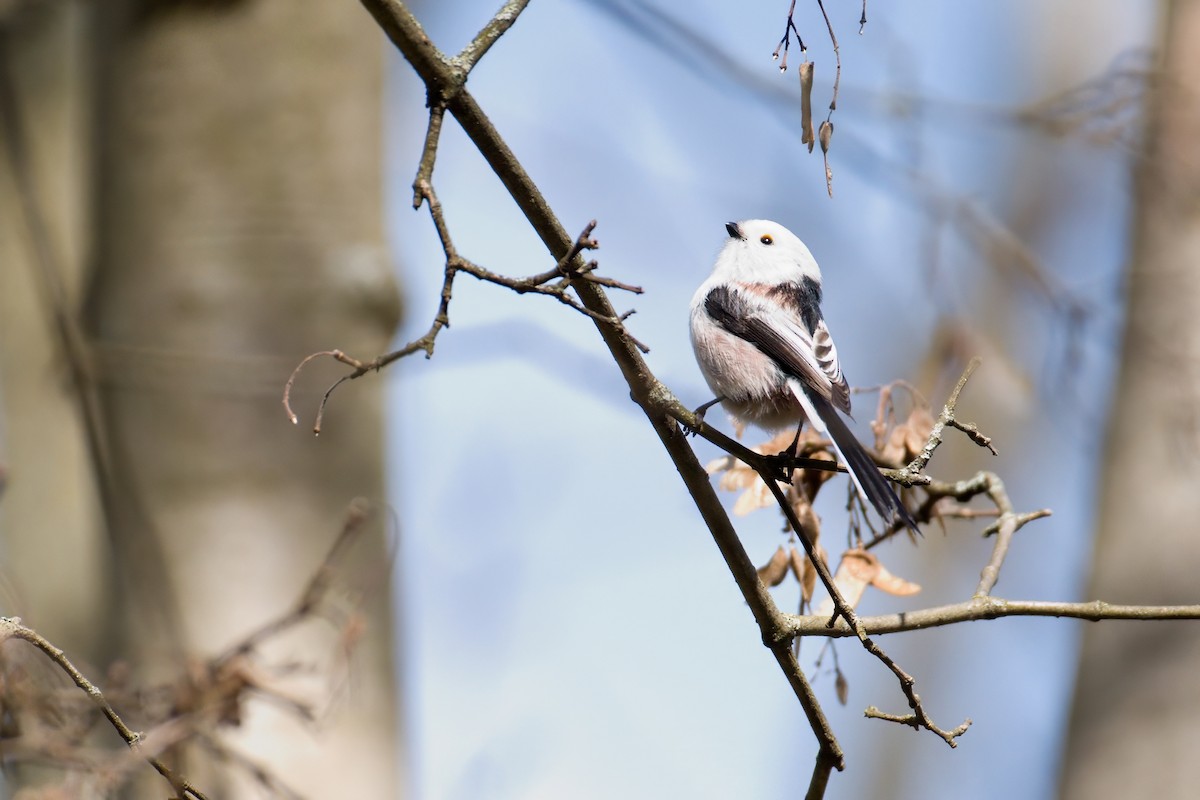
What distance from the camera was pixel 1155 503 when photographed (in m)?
4.36

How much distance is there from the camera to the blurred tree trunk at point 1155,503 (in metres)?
4.12

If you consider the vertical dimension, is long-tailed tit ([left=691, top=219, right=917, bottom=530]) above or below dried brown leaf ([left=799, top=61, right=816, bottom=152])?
above

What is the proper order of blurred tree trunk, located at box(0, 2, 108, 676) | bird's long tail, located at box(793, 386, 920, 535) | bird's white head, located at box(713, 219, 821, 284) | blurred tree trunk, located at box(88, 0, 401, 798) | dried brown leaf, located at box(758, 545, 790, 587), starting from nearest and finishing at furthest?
bird's long tail, located at box(793, 386, 920, 535) < dried brown leaf, located at box(758, 545, 790, 587) < blurred tree trunk, located at box(88, 0, 401, 798) < bird's white head, located at box(713, 219, 821, 284) < blurred tree trunk, located at box(0, 2, 108, 676)

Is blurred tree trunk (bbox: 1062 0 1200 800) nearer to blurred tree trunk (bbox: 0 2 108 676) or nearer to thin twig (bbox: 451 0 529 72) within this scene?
thin twig (bbox: 451 0 529 72)

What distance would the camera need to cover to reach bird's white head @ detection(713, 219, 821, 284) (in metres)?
3.20

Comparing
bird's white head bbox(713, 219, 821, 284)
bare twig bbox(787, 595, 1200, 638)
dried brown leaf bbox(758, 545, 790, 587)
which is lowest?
bare twig bbox(787, 595, 1200, 638)

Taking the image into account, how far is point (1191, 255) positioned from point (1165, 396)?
0.58 metres

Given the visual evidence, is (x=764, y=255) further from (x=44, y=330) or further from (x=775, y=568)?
(x=44, y=330)

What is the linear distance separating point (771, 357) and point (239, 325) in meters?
1.54

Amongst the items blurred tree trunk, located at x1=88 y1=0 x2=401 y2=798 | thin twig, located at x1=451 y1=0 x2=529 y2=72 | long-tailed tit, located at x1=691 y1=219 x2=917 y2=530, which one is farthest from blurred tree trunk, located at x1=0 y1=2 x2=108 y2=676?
thin twig, located at x1=451 y1=0 x2=529 y2=72

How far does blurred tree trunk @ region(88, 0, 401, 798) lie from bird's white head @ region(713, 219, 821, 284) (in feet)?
3.25

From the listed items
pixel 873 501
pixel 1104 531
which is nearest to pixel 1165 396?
pixel 1104 531

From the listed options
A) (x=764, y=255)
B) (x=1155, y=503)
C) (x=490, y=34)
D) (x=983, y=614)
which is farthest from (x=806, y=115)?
(x=1155, y=503)

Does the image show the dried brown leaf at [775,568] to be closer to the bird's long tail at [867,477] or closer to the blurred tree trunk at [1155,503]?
the bird's long tail at [867,477]
